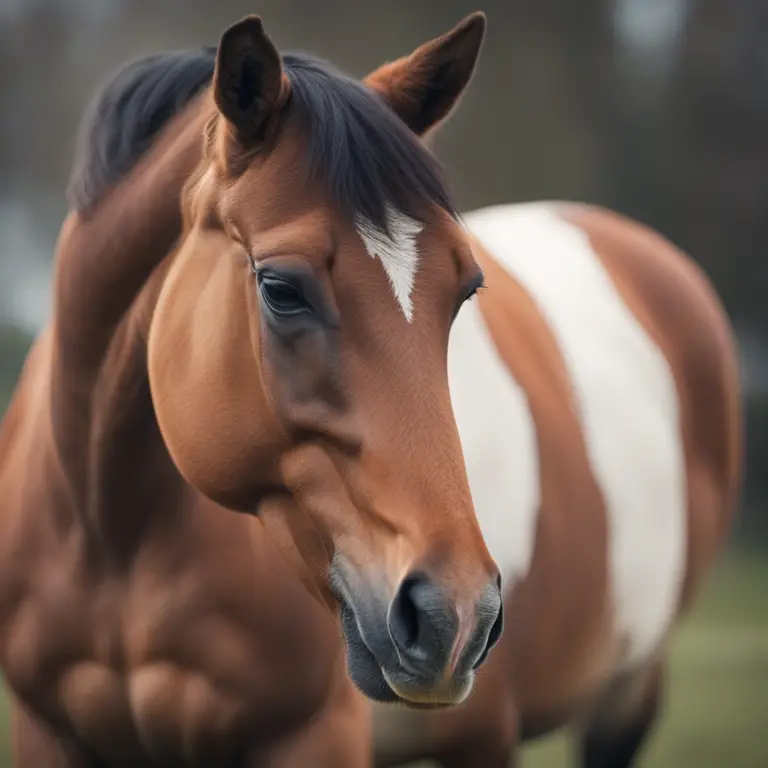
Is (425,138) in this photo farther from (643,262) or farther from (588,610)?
(643,262)

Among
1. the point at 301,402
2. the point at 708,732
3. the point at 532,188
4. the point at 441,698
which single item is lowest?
the point at 708,732

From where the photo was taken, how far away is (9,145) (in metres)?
4.94

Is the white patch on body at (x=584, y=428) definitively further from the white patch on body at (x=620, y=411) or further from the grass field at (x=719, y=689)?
the grass field at (x=719, y=689)

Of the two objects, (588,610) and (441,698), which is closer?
(441,698)

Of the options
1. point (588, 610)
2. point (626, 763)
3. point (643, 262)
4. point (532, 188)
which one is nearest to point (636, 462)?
point (588, 610)

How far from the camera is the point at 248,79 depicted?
0.98m

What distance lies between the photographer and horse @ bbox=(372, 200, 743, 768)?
4.79 feet

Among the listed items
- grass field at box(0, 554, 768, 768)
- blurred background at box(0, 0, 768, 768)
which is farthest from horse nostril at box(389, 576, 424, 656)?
blurred background at box(0, 0, 768, 768)

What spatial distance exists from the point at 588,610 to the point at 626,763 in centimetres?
69

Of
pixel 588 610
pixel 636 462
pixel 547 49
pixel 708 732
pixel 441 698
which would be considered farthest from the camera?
pixel 547 49

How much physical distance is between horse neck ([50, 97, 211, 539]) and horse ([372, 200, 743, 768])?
423 mm

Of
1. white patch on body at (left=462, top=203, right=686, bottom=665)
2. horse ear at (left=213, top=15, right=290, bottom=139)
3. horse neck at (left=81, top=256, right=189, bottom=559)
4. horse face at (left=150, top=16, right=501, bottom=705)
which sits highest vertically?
horse ear at (left=213, top=15, right=290, bottom=139)

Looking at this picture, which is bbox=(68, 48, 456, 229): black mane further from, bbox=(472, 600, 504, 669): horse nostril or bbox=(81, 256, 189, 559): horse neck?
bbox=(472, 600, 504, 669): horse nostril

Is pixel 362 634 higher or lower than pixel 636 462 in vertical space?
higher
